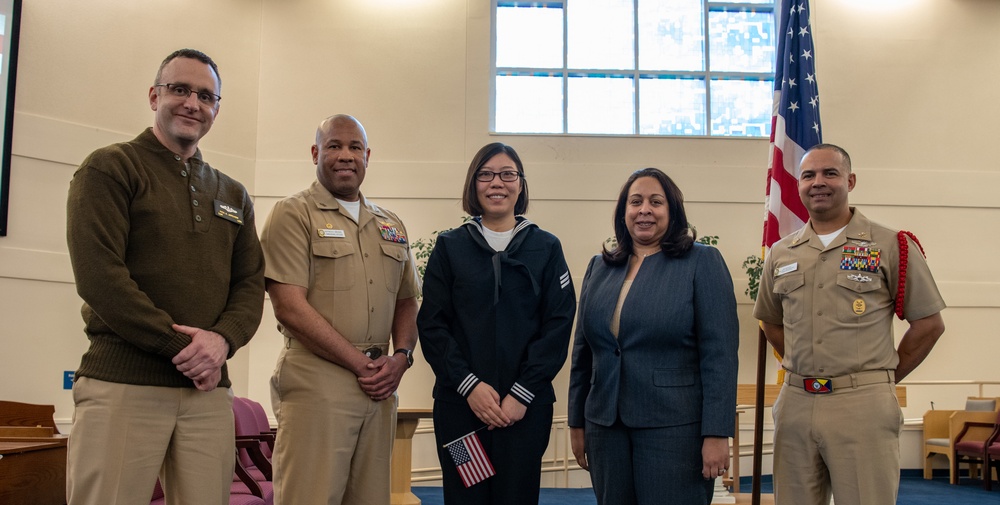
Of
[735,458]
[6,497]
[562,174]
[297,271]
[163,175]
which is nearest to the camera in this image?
[163,175]

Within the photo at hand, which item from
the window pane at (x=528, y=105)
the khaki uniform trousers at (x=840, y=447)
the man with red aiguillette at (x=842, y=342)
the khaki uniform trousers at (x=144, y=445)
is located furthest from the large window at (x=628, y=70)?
the khaki uniform trousers at (x=144, y=445)

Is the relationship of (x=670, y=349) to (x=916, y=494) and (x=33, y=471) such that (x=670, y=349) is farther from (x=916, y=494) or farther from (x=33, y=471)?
(x=916, y=494)

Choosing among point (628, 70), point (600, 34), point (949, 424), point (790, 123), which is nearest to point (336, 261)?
point (790, 123)

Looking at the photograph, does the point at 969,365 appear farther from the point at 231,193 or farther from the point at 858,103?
the point at 231,193

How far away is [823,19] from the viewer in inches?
321

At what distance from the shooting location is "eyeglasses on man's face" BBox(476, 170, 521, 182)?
2701mm

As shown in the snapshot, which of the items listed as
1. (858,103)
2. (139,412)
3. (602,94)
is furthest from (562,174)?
(139,412)

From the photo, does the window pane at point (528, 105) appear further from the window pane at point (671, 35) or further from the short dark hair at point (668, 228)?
the short dark hair at point (668, 228)

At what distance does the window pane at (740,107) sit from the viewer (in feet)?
26.9

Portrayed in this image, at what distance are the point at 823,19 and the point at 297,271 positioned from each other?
7.16 meters

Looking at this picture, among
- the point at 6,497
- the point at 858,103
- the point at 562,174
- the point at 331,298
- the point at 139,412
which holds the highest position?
the point at 858,103

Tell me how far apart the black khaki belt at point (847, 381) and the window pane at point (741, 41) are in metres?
6.04

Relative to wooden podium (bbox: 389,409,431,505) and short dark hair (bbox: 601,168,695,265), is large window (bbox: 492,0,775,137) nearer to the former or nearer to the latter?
wooden podium (bbox: 389,409,431,505)

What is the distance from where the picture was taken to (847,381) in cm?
274
